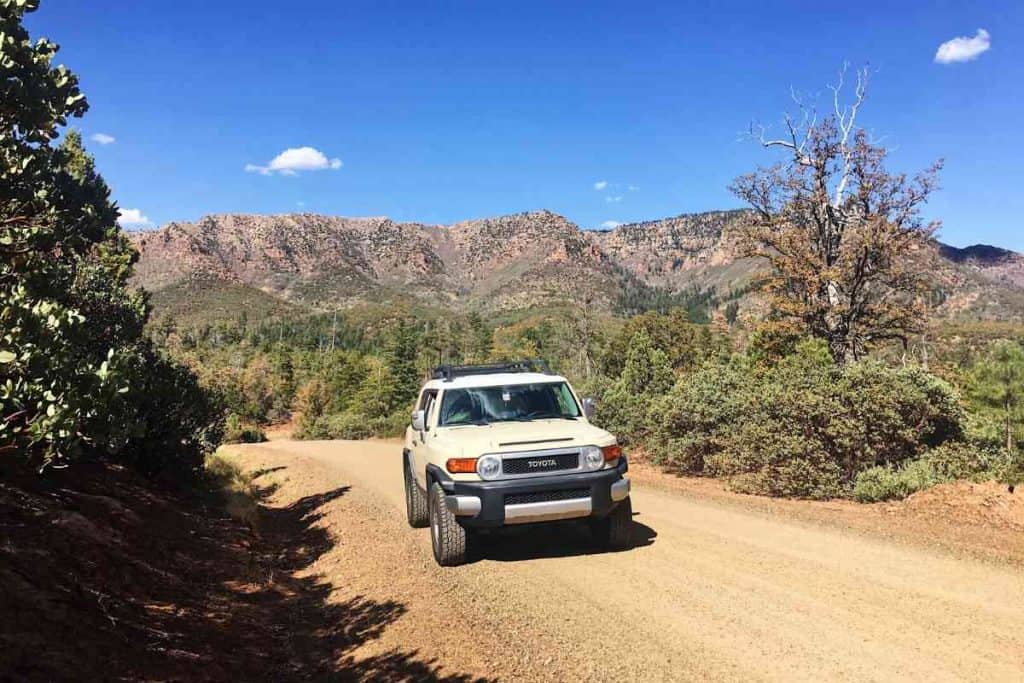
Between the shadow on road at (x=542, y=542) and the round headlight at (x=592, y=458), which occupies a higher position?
the round headlight at (x=592, y=458)

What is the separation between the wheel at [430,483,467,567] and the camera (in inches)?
272

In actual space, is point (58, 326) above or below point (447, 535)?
above

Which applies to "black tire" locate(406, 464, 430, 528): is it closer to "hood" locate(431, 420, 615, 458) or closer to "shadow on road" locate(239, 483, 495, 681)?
"shadow on road" locate(239, 483, 495, 681)

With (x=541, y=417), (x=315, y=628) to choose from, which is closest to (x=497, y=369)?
(x=541, y=417)

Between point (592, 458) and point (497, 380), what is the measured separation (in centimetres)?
187

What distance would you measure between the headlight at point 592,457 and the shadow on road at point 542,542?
Result: 3.79 feet

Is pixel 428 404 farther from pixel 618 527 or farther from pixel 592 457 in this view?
pixel 618 527

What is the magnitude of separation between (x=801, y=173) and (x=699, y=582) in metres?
20.6

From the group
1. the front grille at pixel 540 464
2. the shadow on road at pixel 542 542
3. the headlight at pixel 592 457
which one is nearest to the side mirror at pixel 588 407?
the headlight at pixel 592 457

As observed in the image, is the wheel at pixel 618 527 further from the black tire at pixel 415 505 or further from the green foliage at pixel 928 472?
the green foliage at pixel 928 472

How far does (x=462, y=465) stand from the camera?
6660 mm

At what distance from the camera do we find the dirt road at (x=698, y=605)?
4.54m

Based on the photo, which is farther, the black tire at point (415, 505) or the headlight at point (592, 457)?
the black tire at point (415, 505)

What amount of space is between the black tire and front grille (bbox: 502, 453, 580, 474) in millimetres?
2870
